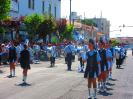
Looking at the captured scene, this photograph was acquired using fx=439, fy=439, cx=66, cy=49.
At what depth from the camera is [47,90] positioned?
55.7 feet

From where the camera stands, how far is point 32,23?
4353 cm

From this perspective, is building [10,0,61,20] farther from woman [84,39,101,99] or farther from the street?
woman [84,39,101,99]

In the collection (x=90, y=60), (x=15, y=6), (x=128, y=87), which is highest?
(x=15, y=6)

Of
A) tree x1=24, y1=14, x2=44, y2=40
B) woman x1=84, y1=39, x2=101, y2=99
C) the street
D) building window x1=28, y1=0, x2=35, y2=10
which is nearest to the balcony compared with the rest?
tree x1=24, y1=14, x2=44, y2=40

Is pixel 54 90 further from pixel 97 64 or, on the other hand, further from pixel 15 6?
pixel 15 6

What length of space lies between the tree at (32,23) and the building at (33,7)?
6.35 feet

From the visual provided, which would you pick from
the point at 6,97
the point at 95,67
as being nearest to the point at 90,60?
the point at 95,67

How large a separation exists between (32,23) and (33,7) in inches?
Result: 356

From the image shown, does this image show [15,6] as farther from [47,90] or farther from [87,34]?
[87,34]

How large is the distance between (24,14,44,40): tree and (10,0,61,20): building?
194cm

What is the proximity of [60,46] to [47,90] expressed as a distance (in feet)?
110

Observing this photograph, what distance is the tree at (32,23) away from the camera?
141 ft

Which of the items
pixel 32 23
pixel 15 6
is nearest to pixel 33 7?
pixel 15 6

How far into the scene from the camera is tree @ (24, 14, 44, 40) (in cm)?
4309
